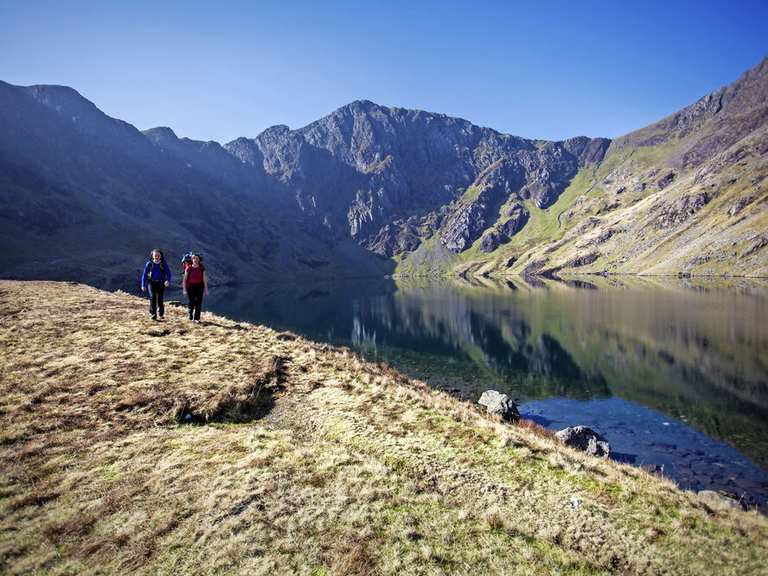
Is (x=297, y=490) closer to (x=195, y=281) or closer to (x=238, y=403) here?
(x=238, y=403)

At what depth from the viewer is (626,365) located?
45438mm

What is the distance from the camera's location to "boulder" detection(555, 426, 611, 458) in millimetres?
24125

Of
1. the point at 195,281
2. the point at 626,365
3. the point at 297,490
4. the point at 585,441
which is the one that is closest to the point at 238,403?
the point at 297,490

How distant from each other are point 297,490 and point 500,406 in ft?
73.7

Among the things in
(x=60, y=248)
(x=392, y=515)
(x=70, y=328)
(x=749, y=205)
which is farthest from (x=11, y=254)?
(x=749, y=205)

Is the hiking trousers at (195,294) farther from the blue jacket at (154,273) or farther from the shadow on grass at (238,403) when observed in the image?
the shadow on grass at (238,403)

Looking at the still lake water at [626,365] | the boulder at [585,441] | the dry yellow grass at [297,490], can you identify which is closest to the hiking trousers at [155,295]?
the dry yellow grass at [297,490]

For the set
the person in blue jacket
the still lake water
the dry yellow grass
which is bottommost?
the still lake water

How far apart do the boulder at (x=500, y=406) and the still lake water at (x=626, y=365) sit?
133 inches

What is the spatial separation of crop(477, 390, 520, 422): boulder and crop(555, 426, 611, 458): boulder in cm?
359

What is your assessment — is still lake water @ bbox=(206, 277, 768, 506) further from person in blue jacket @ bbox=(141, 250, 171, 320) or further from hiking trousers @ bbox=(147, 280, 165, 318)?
person in blue jacket @ bbox=(141, 250, 171, 320)

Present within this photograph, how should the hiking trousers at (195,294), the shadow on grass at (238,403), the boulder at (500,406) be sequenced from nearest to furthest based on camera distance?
the shadow on grass at (238,403), the hiking trousers at (195,294), the boulder at (500,406)

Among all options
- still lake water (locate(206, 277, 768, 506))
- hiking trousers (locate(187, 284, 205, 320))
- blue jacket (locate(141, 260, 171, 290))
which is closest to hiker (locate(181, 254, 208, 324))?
hiking trousers (locate(187, 284, 205, 320))

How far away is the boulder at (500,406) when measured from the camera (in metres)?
29.0
